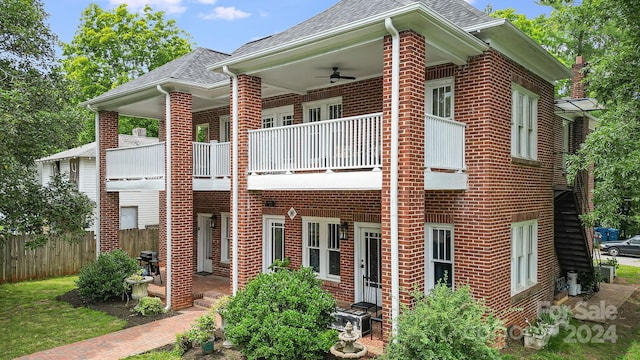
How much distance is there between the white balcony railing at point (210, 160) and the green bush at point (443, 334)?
26.4ft

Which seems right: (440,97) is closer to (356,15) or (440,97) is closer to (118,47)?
(356,15)

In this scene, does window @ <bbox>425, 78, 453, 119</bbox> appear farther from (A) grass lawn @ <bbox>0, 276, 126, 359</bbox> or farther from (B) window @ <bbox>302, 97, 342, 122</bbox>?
(A) grass lawn @ <bbox>0, 276, 126, 359</bbox>

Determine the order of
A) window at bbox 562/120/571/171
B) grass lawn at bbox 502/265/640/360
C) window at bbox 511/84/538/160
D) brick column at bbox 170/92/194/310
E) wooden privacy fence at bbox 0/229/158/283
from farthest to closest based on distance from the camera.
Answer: wooden privacy fence at bbox 0/229/158/283 < window at bbox 562/120/571/171 < brick column at bbox 170/92/194/310 < window at bbox 511/84/538/160 < grass lawn at bbox 502/265/640/360

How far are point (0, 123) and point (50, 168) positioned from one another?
66.2 feet

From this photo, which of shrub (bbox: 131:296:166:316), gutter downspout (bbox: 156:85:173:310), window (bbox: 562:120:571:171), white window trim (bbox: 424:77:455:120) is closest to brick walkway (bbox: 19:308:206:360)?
shrub (bbox: 131:296:166:316)

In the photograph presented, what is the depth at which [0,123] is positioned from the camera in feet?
30.7

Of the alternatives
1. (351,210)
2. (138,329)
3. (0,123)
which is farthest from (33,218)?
(351,210)

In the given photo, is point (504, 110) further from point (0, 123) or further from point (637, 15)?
point (0, 123)

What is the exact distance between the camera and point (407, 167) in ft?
25.2

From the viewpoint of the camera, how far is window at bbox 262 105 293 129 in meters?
13.5

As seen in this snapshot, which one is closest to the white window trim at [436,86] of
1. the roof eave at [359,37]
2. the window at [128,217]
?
the roof eave at [359,37]

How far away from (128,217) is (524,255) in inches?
835

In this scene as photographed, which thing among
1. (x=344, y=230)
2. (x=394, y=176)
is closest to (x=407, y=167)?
(x=394, y=176)

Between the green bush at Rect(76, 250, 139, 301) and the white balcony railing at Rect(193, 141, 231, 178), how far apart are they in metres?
3.69
